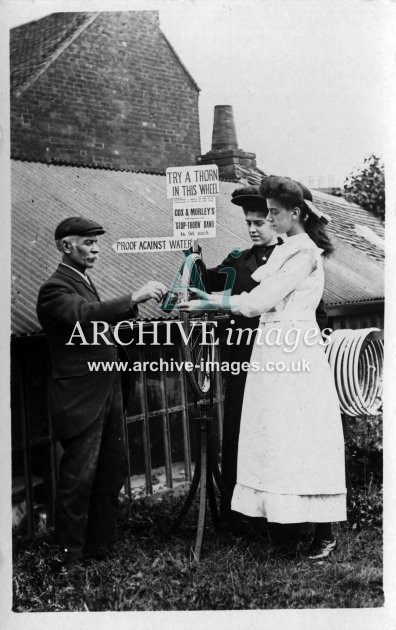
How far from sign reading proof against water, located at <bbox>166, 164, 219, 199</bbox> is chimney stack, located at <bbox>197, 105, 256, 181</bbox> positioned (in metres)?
0.09

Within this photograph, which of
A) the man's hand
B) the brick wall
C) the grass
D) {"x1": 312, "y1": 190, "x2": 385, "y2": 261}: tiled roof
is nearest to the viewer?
the man's hand

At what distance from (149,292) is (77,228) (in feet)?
2.26

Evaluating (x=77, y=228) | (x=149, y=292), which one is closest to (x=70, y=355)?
(x=149, y=292)

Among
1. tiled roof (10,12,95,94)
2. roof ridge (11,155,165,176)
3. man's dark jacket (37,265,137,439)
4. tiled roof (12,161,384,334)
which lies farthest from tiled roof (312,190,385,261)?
tiled roof (10,12,95,94)

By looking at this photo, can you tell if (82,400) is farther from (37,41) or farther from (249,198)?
(37,41)

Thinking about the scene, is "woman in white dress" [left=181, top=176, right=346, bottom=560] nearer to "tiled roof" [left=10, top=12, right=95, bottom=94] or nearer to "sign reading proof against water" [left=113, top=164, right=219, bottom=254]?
"sign reading proof against water" [left=113, top=164, right=219, bottom=254]

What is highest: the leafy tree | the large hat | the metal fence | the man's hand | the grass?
the leafy tree

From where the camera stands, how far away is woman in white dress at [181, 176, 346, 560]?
4852 millimetres

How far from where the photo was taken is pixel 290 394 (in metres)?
4.89

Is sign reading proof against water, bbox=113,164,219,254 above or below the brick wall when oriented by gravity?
below

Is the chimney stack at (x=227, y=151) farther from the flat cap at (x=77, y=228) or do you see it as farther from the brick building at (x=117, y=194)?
the flat cap at (x=77, y=228)

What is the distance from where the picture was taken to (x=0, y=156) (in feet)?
17.0

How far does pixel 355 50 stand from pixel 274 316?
6.34ft

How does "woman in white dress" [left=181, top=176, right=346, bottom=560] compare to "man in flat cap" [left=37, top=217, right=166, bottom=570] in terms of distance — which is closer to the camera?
"man in flat cap" [left=37, top=217, right=166, bottom=570]
